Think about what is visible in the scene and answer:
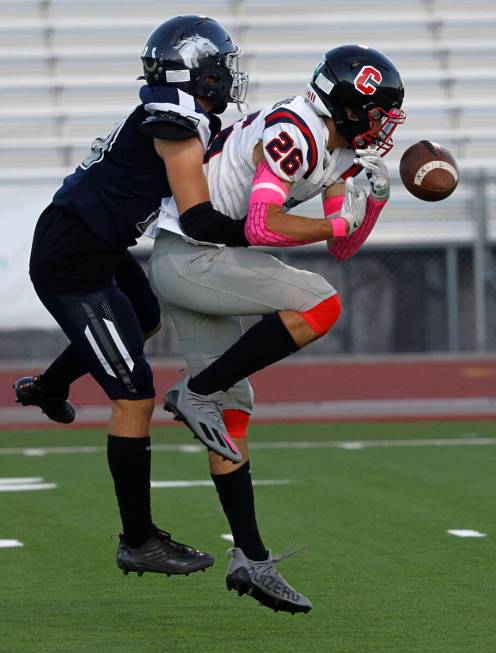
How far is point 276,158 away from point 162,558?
50.7 inches

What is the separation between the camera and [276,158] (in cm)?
407

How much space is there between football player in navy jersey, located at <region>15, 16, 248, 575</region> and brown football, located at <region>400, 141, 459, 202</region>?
0.63 meters

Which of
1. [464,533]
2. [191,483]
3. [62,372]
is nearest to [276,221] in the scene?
[62,372]

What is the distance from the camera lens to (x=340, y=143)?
14.2 feet

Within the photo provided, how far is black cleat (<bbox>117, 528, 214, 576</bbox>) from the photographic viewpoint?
437 centimetres

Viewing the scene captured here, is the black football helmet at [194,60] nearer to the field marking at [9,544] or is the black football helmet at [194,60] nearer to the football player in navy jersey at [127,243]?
the football player in navy jersey at [127,243]

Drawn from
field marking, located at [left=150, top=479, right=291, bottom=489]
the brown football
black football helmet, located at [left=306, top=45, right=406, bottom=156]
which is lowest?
field marking, located at [left=150, top=479, right=291, bottom=489]

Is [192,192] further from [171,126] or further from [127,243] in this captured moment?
[127,243]

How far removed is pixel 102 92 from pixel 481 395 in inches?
220

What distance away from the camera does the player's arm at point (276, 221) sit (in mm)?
4074

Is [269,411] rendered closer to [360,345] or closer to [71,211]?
[360,345]

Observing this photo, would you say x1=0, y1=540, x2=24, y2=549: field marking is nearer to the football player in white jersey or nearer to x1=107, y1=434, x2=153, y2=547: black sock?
x1=107, y1=434, x2=153, y2=547: black sock

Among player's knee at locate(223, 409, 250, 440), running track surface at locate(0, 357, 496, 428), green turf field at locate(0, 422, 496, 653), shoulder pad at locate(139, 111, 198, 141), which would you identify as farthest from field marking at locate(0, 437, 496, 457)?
shoulder pad at locate(139, 111, 198, 141)

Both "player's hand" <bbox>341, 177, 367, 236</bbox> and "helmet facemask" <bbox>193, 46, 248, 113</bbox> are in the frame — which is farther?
"helmet facemask" <bbox>193, 46, 248, 113</bbox>
